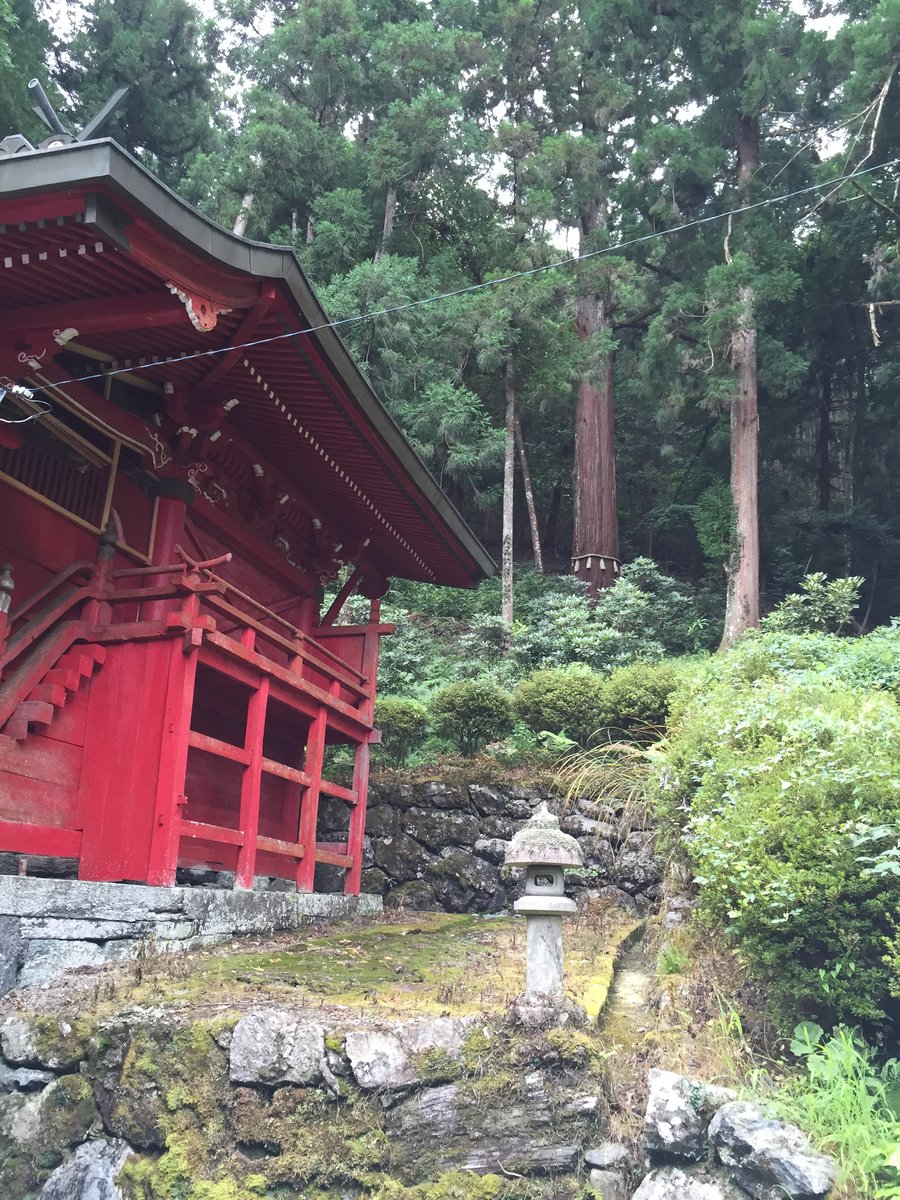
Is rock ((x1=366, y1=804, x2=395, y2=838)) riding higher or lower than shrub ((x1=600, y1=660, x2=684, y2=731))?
lower

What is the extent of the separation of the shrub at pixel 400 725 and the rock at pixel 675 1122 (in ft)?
26.9

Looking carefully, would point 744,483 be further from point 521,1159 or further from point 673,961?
point 521,1159

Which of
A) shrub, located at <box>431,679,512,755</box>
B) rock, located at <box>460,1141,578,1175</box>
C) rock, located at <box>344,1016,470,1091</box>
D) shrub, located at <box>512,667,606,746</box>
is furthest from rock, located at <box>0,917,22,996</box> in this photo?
shrub, located at <box>512,667,606,746</box>

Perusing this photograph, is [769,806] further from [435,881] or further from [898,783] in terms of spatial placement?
[435,881]

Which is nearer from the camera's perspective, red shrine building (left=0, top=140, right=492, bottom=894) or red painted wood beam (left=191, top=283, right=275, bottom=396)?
red shrine building (left=0, top=140, right=492, bottom=894)

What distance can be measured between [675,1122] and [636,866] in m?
6.05

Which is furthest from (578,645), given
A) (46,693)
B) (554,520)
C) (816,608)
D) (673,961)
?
(554,520)

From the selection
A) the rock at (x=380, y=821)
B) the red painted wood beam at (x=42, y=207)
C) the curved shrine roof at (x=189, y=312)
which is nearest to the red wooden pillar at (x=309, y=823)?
the rock at (x=380, y=821)

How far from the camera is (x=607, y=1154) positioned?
4.07 m

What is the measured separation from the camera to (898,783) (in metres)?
4.61

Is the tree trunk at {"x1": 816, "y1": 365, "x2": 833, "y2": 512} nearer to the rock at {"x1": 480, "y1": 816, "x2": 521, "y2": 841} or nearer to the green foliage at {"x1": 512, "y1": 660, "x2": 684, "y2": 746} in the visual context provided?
the green foliage at {"x1": 512, "y1": 660, "x2": 684, "y2": 746}

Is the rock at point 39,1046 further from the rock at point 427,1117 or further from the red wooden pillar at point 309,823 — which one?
the red wooden pillar at point 309,823

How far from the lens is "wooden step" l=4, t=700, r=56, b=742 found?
6.26 m

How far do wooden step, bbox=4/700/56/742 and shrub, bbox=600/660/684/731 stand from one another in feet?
22.9
